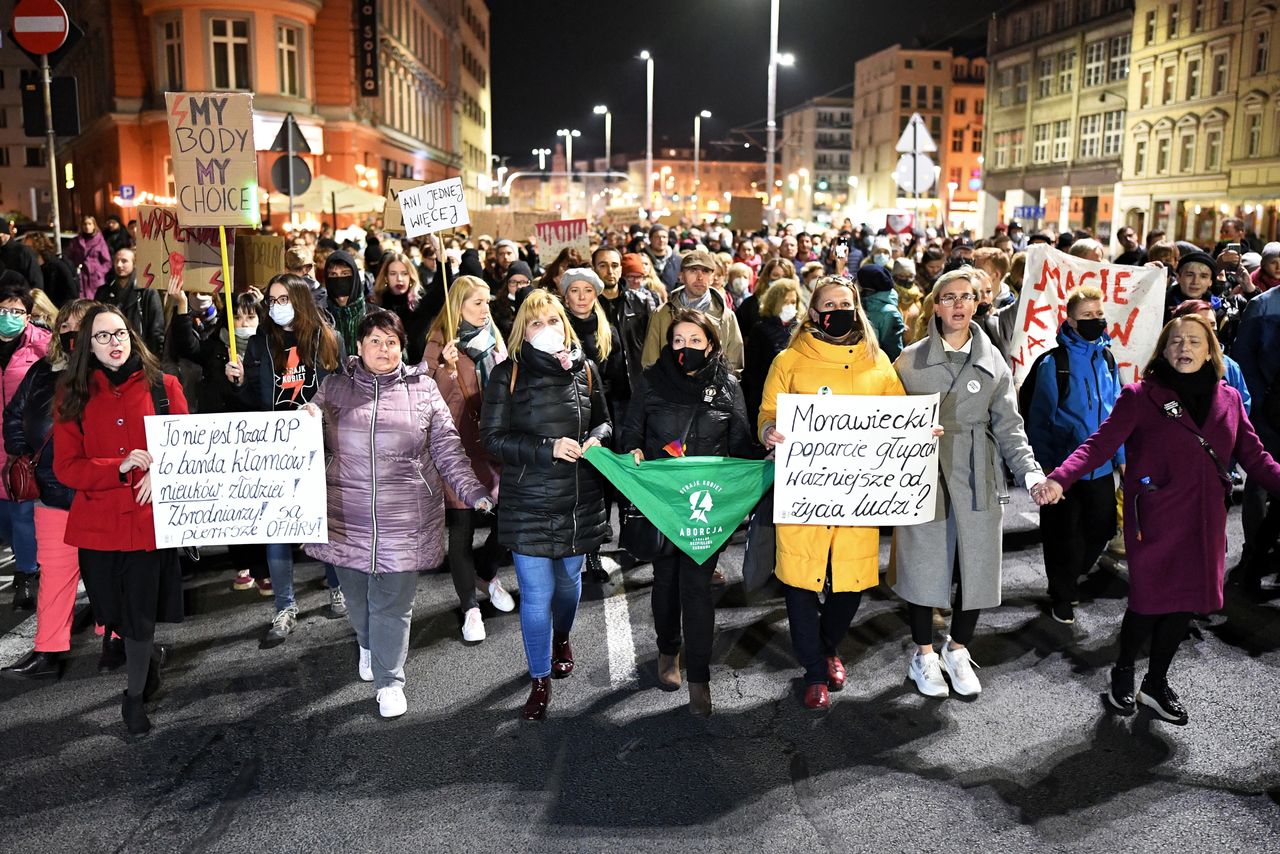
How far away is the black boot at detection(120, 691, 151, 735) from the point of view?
5.20m

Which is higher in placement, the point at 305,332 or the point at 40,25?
the point at 40,25

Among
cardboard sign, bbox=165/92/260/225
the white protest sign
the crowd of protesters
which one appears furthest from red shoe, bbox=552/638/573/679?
the white protest sign

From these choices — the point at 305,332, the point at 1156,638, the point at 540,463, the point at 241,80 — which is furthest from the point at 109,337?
the point at 241,80

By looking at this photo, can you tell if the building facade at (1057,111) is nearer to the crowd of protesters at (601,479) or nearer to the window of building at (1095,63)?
the window of building at (1095,63)

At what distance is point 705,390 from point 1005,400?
4.88 ft

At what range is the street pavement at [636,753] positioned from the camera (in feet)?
14.3

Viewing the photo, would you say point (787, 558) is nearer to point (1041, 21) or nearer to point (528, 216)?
point (528, 216)

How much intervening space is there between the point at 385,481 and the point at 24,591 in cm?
330

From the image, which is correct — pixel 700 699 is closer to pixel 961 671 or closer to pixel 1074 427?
pixel 961 671

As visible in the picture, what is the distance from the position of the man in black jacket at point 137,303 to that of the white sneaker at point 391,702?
5.03m

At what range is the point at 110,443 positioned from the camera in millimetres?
5238

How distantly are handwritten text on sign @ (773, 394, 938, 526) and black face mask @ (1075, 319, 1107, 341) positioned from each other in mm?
1713

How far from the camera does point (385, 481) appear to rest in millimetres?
5371

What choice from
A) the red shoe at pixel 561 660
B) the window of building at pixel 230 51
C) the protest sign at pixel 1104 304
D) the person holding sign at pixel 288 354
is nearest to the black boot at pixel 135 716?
the person holding sign at pixel 288 354
